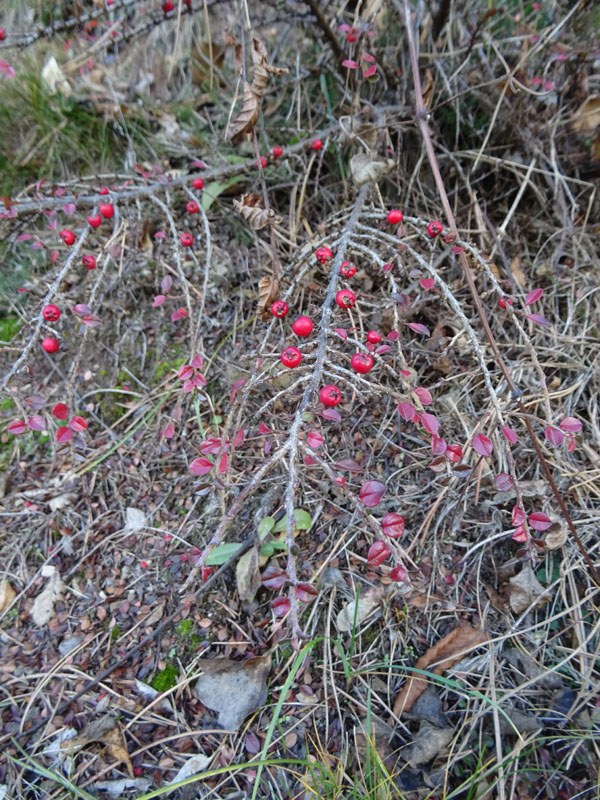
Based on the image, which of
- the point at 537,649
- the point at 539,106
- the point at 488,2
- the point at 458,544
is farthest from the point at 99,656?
the point at 488,2

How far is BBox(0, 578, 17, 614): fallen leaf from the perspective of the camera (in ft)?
7.41

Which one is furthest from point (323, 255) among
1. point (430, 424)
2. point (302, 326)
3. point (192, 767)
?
point (192, 767)

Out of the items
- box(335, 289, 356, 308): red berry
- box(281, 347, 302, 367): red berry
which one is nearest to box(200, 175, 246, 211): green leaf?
box(335, 289, 356, 308): red berry

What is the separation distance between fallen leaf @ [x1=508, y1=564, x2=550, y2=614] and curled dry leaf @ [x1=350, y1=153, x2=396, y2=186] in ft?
5.95

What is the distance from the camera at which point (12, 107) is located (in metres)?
3.07

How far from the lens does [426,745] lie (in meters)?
1.67

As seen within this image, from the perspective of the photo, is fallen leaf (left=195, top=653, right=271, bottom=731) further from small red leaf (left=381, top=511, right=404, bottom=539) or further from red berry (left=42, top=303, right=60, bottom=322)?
red berry (left=42, top=303, right=60, bottom=322)

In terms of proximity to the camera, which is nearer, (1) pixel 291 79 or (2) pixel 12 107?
(1) pixel 291 79

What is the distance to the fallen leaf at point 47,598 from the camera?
2.21 metres

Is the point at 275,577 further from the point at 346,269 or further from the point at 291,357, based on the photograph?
the point at 346,269

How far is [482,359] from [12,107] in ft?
11.4

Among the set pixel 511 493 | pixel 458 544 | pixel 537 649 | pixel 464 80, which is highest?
pixel 464 80

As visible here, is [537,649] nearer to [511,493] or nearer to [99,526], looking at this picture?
[511,493]

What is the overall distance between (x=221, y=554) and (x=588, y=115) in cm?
296
